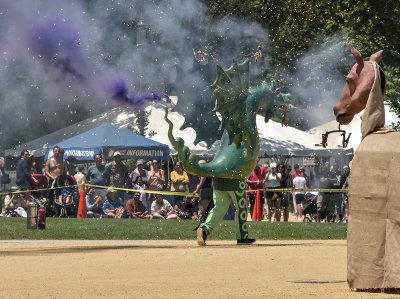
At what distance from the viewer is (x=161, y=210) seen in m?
24.1

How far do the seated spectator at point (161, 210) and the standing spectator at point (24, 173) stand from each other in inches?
129

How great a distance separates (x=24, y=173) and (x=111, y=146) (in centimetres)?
338

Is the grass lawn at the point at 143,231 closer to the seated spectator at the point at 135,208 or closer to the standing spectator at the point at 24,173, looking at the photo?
the seated spectator at the point at 135,208

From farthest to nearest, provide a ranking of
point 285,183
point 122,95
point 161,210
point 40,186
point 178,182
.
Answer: point 285,183, point 178,182, point 40,186, point 161,210, point 122,95

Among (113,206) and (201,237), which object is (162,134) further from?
(201,237)

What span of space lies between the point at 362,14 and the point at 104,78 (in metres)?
9.80

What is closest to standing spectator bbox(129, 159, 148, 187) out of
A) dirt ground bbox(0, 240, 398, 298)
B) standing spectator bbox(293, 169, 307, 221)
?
standing spectator bbox(293, 169, 307, 221)

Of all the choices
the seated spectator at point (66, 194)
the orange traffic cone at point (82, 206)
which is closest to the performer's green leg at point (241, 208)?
the orange traffic cone at point (82, 206)

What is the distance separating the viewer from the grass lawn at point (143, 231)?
16906 mm

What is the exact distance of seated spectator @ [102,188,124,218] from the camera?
2409 centimetres

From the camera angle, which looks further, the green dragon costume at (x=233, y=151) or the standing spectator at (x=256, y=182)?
the standing spectator at (x=256, y=182)

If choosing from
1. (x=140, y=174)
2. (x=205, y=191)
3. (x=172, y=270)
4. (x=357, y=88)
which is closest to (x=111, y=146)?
(x=140, y=174)

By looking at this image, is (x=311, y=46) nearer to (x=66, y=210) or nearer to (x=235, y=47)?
(x=235, y=47)

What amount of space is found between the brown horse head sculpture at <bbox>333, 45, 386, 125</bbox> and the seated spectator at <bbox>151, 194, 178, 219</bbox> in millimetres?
15544
